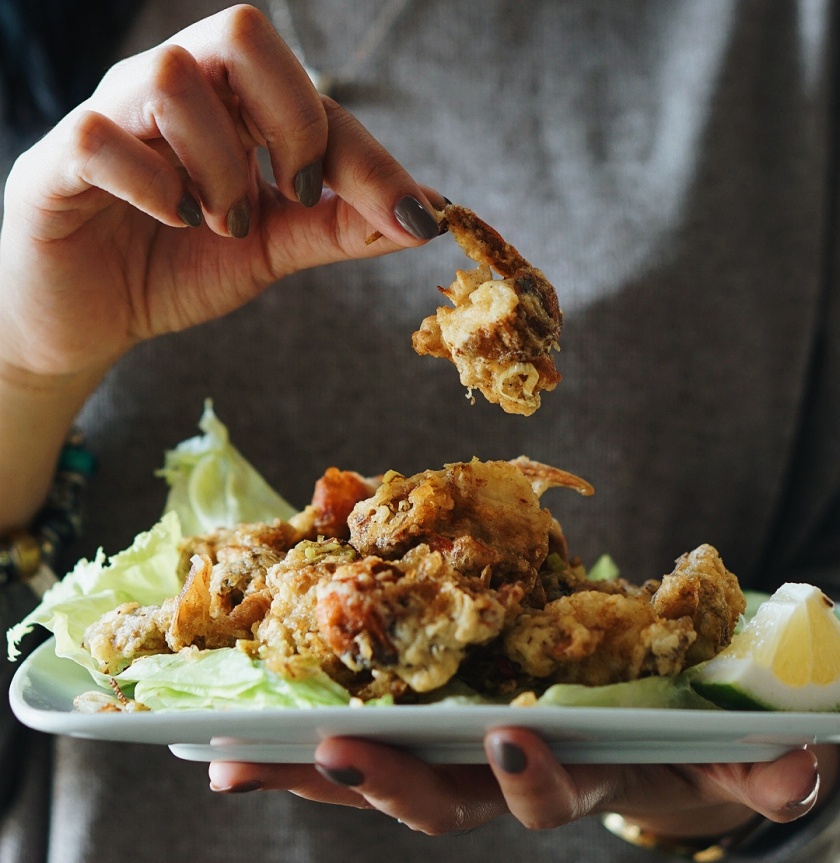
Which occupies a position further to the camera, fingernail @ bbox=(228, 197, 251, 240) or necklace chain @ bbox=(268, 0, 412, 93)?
necklace chain @ bbox=(268, 0, 412, 93)

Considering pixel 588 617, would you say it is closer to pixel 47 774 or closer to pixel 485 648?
pixel 485 648

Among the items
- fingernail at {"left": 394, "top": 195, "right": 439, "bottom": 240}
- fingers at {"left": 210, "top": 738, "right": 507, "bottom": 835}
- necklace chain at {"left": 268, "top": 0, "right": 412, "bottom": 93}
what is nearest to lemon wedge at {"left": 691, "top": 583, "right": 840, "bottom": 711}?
fingers at {"left": 210, "top": 738, "right": 507, "bottom": 835}

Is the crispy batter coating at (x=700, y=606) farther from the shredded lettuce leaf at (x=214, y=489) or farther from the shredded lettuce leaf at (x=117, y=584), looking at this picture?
the shredded lettuce leaf at (x=214, y=489)

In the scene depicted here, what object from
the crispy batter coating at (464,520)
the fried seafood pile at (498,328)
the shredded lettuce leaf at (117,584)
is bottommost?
the shredded lettuce leaf at (117,584)

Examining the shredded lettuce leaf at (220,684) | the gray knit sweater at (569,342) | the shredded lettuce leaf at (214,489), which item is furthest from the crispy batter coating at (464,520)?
the gray knit sweater at (569,342)

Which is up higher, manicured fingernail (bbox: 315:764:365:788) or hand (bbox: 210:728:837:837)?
manicured fingernail (bbox: 315:764:365:788)

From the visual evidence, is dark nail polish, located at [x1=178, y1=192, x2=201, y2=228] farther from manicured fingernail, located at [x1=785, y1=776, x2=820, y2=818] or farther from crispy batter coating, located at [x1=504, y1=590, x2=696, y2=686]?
manicured fingernail, located at [x1=785, y1=776, x2=820, y2=818]

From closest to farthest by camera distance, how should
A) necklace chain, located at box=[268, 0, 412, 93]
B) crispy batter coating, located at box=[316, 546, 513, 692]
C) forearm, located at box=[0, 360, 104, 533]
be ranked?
crispy batter coating, located at box=[316, 546, 513, 692] < forearm, located at box=[0, 360, 104, 533] < necklace chain, located at box=[268, 0, 412, 93]
